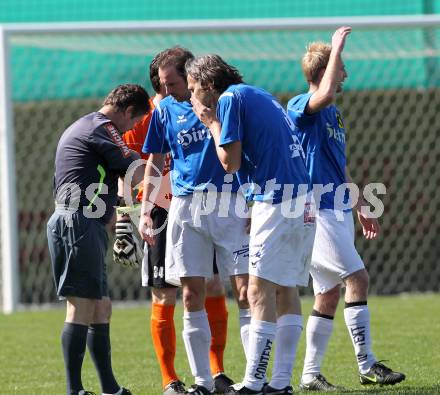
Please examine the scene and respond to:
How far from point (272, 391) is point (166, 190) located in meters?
1.87

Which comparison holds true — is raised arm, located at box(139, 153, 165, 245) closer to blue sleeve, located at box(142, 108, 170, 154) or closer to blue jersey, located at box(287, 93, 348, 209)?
blue sleeve, located at box(142, 108, 170, 154)

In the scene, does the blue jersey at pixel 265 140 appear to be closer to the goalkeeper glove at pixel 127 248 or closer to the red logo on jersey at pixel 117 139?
the red logo on jersey at pixel 117 139

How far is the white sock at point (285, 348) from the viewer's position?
20.9ft

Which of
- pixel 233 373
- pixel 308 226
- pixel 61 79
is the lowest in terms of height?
pixel 233 373

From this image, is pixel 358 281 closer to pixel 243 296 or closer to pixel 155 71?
pixel 243 296

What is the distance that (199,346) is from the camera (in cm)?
680

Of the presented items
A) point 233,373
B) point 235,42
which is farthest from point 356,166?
point 233,373

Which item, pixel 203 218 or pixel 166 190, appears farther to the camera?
pixel 166 190

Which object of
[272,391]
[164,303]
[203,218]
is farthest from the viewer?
[164,303]

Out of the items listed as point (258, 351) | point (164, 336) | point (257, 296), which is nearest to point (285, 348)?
point (258, 351)

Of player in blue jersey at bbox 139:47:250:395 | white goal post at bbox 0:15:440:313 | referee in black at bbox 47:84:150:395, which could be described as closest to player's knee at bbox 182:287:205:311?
player in blue jersey at bbox 139:47:250:395

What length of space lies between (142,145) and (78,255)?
1.55 meters

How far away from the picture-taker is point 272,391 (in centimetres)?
632

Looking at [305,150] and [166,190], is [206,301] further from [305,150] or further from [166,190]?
[305,150]
